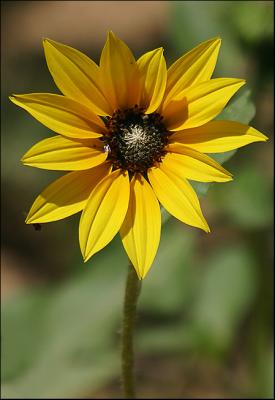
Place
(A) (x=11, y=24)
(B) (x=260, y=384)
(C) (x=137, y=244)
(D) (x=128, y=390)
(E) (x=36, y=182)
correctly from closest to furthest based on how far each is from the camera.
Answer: (C) (x=137, y=244)
(D) (x=128, y=390)
(B) (x=260, y=384)
(E) (x=36, y=182)
(A) (x=11, y=24)

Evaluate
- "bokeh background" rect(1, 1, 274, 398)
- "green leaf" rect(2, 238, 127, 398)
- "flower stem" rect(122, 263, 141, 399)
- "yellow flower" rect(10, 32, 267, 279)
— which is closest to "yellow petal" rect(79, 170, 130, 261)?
"yellow flower" rect(10, 32, 267, 279)

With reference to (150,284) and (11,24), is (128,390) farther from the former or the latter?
(11,24)

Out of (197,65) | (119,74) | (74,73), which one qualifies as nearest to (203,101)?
(197,65)

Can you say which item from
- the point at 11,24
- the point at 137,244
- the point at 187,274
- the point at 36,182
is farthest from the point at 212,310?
the point at 11,24

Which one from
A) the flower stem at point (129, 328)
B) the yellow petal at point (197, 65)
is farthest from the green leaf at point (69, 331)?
the yellow petal at point (197, 65)

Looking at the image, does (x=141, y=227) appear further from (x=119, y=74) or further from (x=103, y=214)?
(x=119, y=74)

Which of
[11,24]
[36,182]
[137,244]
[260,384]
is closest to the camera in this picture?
[137,244]

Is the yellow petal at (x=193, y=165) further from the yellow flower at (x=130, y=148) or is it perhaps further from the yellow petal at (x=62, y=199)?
the yellow petal at (x=62, y=199)

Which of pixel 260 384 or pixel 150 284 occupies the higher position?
pixel 150 284
